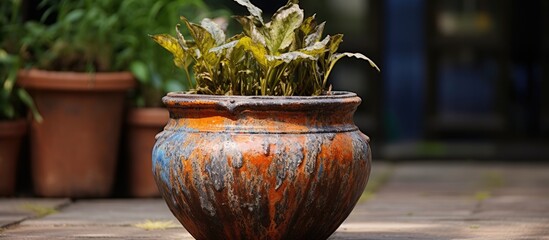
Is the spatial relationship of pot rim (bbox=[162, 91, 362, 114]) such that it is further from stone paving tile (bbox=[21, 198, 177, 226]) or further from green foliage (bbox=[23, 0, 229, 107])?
green foliage (bbox=[23, 0, 229, 107])

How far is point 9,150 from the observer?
493 centimetres

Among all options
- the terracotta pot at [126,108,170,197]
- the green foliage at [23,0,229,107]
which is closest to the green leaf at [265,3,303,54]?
the green foliage at [23,0,229,107]

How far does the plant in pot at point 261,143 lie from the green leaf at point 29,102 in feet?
5.37

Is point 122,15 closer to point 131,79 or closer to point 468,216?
point 131,79

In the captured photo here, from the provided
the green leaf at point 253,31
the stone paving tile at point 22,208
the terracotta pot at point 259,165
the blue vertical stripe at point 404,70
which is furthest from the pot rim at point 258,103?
the blue vertical stripe at point 404,70

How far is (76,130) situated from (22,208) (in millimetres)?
489

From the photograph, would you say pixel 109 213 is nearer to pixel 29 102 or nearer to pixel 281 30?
pixel 29 102

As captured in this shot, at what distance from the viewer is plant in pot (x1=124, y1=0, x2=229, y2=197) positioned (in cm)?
500

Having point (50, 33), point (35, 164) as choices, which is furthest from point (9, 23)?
point (35, 164)

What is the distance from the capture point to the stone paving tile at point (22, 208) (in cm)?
420

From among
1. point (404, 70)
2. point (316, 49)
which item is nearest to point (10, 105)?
point (316, 49)

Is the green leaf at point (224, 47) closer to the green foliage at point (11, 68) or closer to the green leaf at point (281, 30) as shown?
the green leaf at point (281, 30)

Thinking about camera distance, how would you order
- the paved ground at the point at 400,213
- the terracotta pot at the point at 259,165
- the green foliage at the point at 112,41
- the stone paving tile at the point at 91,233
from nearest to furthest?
the terracotta pot at the point at 259,165 < the stone paving tile at the point at 91,233 < the paved ground at the point at 400,213 < the green foliage at the point at 112,41

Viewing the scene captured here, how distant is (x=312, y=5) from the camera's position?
21.2 feet
